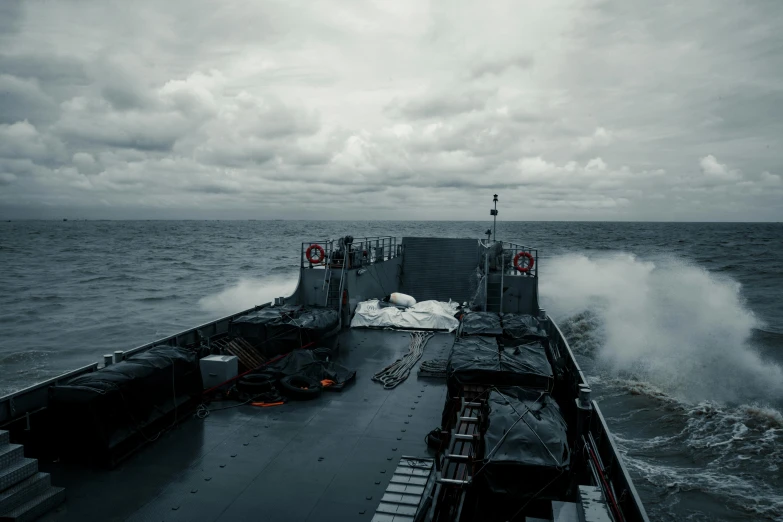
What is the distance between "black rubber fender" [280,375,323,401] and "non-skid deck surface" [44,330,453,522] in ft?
0.63

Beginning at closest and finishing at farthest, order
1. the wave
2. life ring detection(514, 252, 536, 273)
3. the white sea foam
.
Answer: life ring detection(514, 252, 536, 273) < the wave < the white sea foam

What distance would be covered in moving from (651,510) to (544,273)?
3608 cm

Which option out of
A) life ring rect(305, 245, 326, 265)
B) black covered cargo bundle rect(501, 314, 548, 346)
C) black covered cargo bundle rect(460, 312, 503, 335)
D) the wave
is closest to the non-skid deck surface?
black covered cargo bundle rect(460, 312, 503, 335)

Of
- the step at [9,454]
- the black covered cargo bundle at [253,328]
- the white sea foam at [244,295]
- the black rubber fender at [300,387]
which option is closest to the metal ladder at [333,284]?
the black covered cargo bundle at [253,328]

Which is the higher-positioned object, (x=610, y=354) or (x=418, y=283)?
(x=418, y=283)

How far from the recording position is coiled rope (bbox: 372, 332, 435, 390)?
9914 mm

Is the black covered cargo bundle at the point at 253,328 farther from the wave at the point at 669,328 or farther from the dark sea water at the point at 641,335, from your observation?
the wave at the point at 669,328

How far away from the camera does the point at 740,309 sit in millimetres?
30812

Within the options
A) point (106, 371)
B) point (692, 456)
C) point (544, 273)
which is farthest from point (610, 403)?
point (544, 273)

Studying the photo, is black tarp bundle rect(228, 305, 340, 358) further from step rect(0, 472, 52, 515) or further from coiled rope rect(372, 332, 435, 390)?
step rect(0, 472, 52, 515)

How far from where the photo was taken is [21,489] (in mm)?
5180

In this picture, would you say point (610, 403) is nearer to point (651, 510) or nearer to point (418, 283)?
point (651, 510)

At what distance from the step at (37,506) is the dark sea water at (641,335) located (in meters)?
10.7

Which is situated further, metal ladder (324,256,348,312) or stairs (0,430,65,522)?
metal ladder (324,256,348,312)
